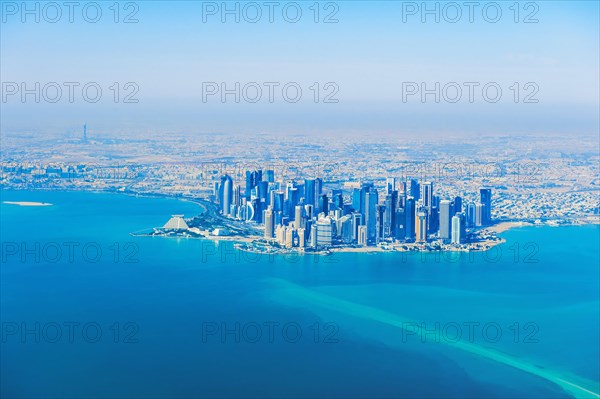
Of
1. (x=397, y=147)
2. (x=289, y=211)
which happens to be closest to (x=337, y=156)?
(x=397, y=147)

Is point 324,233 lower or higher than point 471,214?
lower

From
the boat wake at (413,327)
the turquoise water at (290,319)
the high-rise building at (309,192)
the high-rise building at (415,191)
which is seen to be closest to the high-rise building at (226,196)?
the high-rise building at (309,192)

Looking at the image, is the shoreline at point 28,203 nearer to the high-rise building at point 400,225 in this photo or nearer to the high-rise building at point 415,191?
the high-rise building at point 400,225

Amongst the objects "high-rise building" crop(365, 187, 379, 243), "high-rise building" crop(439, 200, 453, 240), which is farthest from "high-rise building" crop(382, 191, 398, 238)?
"high-rise building" crop(439, 200, 453, 240)

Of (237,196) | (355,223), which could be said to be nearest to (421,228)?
(355,223)

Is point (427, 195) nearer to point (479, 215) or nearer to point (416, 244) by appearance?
point (479, 215)

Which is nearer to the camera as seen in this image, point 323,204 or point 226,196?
point 323,204
